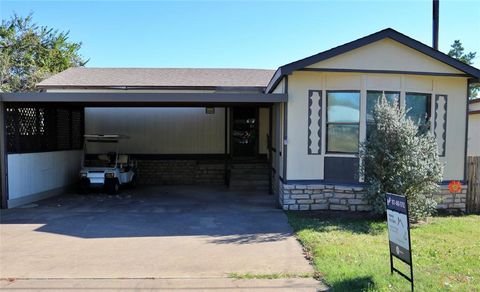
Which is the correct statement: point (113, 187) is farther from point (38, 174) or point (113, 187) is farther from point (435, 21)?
point (435, 21)

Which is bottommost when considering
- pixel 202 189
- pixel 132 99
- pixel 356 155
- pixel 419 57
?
pixel 202 189

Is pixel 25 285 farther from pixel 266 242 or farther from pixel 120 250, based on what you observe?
pixel 266 242

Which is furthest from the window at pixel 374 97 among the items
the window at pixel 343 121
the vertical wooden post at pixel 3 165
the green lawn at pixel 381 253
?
the vertical wooden post at pixel 3 165

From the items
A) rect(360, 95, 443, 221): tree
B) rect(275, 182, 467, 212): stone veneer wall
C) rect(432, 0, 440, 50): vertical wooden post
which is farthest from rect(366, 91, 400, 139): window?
rect(432, 0, 440, 50): vertical wooden post

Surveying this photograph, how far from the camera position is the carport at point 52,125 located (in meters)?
9.09

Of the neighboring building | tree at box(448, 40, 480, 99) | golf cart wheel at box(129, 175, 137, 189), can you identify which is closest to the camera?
golf cart wheel at box(129, 175, 137, 189)

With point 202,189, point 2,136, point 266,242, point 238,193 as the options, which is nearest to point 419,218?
point 266,242

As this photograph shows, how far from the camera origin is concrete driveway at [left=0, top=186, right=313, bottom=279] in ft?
16.4

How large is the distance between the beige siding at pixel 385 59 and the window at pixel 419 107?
0.68m

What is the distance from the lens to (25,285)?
174 inches

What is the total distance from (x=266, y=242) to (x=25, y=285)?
3.69m

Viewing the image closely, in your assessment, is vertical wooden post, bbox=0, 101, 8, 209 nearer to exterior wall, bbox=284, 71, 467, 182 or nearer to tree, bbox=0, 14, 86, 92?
exterior wall, bbox=284, 71, 467, 182

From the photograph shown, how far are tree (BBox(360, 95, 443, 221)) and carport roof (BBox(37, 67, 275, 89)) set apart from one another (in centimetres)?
692

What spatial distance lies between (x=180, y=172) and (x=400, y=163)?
30.4 ft
